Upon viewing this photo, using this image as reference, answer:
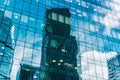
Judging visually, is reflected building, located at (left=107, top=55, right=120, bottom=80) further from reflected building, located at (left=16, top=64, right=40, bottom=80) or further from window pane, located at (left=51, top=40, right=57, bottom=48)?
reflected building, located at (left=16, top=64, right=40, bottom=80)

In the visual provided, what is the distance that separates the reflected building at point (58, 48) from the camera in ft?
129

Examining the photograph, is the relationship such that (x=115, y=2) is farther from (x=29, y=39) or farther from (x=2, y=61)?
(x=2, y=61)

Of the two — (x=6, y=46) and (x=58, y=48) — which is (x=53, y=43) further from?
(x=6, y=46)

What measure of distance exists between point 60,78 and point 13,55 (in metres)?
8.85

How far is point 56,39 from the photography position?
1726 inches

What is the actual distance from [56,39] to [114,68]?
13.0m

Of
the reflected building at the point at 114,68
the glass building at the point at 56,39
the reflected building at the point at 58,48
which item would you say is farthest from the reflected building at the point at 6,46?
the reflected building at the point at 114,68

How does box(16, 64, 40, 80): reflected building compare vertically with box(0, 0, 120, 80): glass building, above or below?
below

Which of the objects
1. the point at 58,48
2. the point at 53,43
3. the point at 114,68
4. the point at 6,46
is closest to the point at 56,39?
the point at 53,43

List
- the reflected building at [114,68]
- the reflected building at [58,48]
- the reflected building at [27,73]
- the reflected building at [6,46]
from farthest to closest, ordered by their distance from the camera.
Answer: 1. the reflected building at [114,68]
2. the reflected building at [58,48]
3. the reflected building at [27,73]
4. the reflected building at [6,46]

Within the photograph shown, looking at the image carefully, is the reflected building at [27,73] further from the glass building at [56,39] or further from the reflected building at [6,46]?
the reflected building at [6,46]

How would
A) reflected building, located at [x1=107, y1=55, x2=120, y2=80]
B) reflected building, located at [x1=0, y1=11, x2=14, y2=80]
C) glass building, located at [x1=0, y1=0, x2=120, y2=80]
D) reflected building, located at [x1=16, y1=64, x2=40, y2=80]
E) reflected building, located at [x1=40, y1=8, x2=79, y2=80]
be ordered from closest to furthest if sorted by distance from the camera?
reflected building, located at [x1=0, y1=11, x2=14, y2=80]
reflected building, located at [x1=16, y1=64, x2=40, y2=80]
glass building, located at [x1=0, y1=0, x2=120, y2=80]
reflected building, located at [x1=40, y1=8, x2=79, y2=80]
reflected building, located at [x1=107, y1=55, x2=120, y2=80]

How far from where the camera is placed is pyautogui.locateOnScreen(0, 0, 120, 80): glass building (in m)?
37.3

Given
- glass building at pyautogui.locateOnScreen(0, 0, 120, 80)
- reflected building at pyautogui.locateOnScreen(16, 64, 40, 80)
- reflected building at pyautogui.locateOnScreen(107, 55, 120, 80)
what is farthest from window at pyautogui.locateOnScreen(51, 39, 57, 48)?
→ reflected building at pyautogui.locateOnScreen(107, 55, 120, 80)
